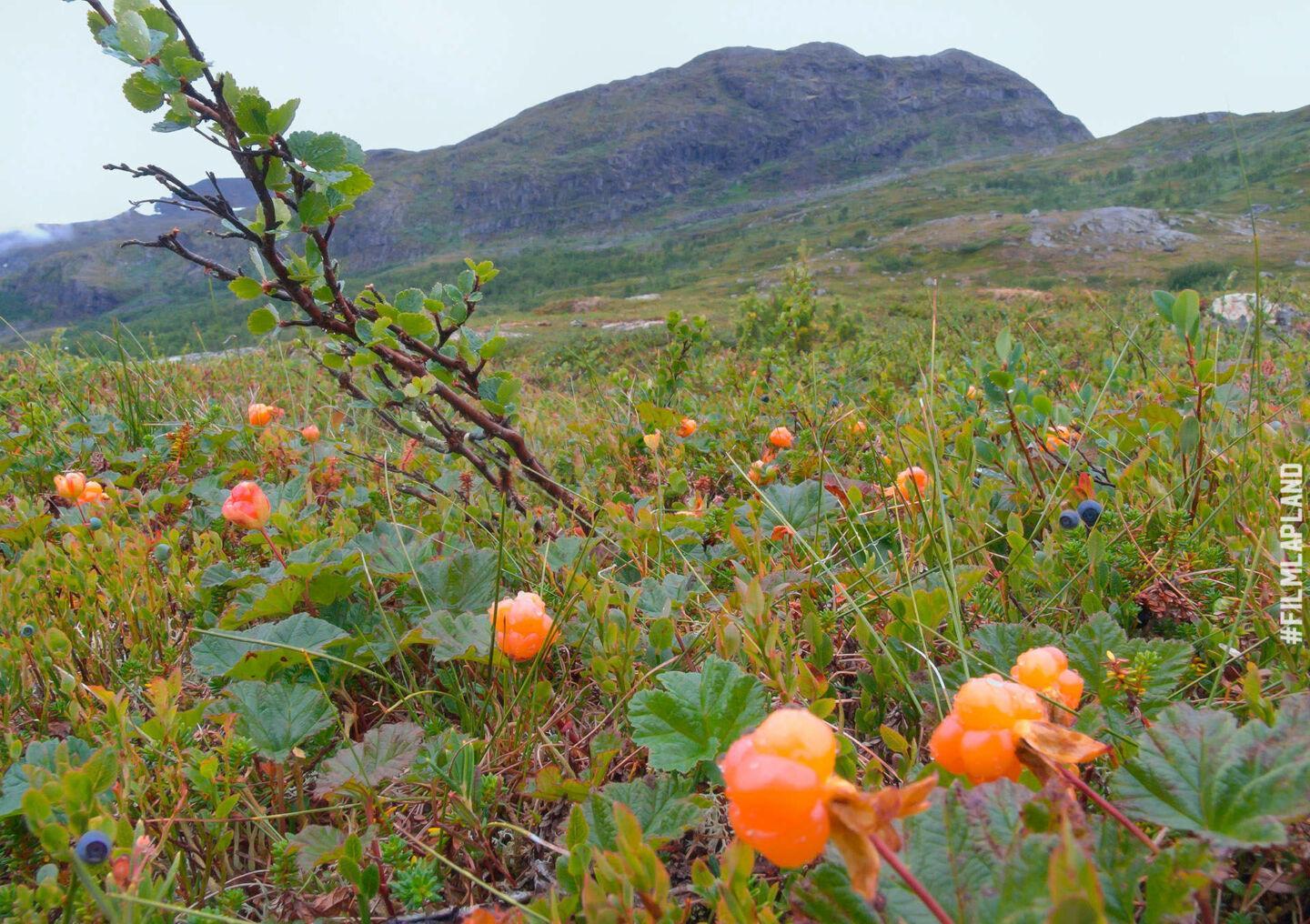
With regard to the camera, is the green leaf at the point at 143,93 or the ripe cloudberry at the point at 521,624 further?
the green leaf at the point at 143,93

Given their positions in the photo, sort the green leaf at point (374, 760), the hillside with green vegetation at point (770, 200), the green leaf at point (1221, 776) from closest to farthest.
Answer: the green leaf at point (1221, 776) < the green leaf at point (374, 760) < the hillside with green vegetation at point (770, 200)

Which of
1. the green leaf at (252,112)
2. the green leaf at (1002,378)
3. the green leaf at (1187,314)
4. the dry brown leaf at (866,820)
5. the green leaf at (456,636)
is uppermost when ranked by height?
the green leaf at (252,112)

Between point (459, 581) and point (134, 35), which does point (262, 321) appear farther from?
point (459, 581)

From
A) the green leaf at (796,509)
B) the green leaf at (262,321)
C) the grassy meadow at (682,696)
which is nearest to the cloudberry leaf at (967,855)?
the grassy meadow at (682,696)

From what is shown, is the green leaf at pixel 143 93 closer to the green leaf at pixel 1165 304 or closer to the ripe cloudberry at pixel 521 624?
the ripe cloudberry at pixel 521 624

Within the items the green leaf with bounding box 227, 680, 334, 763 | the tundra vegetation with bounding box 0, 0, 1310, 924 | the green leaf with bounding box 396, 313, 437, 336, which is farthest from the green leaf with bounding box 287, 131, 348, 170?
the green leaf with bounding box 227, 680, 334, 763

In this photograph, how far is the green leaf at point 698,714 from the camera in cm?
84

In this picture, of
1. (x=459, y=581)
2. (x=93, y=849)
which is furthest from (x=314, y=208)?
(x=93, y=849)

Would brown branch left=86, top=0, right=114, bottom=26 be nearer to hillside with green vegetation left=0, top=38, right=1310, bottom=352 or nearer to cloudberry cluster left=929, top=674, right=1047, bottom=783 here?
cloudberry cluster left=929, top=674, right=1047, bottom=783

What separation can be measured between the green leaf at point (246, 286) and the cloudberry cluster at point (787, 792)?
1377 millimetres

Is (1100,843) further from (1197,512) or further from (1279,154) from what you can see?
(1279,154)

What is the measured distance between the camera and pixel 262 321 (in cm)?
151

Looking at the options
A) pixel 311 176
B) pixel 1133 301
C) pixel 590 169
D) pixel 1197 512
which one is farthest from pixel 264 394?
pixel 590 169

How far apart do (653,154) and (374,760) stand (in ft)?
495
